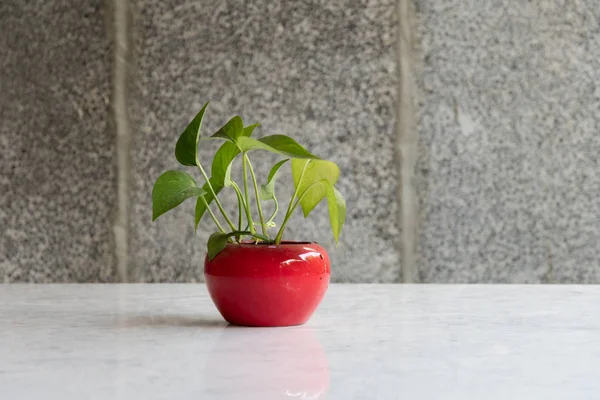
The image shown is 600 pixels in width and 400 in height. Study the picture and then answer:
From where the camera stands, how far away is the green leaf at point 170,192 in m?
0.88

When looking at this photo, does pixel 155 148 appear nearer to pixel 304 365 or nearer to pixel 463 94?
pixel 463 94

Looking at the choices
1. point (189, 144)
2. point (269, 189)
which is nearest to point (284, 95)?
point (269, 189)

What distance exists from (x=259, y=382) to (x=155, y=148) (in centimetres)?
106

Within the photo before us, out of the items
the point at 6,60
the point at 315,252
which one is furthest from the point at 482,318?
the point at 6,60

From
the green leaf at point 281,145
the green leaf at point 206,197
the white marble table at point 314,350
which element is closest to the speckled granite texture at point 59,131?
the white marble table at point 314,350

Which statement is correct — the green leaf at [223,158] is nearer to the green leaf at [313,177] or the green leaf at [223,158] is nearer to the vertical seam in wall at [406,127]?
the green leaf at [313,177]

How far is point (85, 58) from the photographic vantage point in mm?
1639

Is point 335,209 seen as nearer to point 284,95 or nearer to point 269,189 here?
point 269,189

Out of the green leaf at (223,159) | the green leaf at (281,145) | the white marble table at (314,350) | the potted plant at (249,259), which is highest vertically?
the green leaf at (281,145)

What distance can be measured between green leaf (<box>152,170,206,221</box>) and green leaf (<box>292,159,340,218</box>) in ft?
0.45

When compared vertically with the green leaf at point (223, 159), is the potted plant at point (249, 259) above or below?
below

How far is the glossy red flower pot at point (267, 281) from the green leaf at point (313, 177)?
7cm

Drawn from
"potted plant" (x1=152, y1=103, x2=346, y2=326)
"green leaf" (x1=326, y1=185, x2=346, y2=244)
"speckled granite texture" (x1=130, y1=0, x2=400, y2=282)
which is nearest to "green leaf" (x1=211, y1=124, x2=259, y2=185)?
"potted plant" (x1=152, y1=103, x2=346, y2=326)

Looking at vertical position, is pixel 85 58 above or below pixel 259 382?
above
